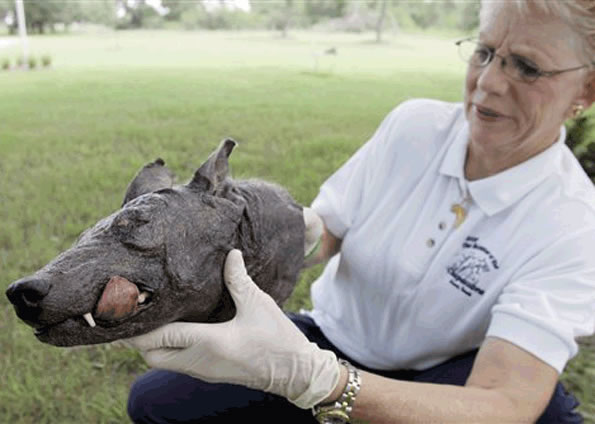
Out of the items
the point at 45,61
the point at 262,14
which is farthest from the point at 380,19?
the point at 45,61

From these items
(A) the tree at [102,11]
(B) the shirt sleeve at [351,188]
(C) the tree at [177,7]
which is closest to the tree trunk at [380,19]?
(C) the tree at [177,7]

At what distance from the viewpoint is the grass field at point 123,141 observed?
2973mm

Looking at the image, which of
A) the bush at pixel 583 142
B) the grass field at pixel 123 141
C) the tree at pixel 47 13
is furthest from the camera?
the tree at pixel 47 13

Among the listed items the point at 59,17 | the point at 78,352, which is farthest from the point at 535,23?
the point at 59,17

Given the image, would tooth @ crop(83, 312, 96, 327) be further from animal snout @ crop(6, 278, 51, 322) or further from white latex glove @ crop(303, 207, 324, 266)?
white latex glove @ crop(303, 207, 324, 266)

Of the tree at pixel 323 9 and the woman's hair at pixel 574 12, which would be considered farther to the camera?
the tree at pixel 323 9

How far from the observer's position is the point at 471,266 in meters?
1.92

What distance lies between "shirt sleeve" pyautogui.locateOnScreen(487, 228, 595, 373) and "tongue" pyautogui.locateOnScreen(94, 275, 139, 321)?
1.00m

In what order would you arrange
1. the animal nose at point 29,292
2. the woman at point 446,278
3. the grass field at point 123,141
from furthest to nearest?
1. the grass field at point 123,141
2. the woman at point 446,278
3. the animal nose at point 29,292

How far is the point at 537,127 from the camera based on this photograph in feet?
6.24

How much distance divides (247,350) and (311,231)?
62 centimetres

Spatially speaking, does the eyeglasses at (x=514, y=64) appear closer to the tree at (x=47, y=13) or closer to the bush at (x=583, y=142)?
the bush at (x=583, y=142)

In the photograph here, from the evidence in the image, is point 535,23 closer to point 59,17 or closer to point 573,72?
point 573,72

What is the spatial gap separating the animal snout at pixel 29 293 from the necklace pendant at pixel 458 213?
51.6 inches
